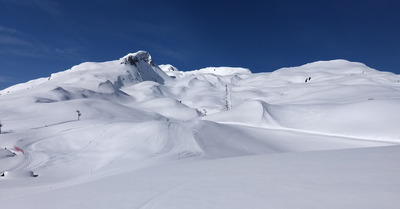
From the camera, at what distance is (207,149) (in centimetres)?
1520

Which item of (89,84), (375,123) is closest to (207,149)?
(375,123)

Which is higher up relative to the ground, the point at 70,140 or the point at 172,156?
the point at 70,140

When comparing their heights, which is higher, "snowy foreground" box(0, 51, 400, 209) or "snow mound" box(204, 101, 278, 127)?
"snow mound" box(204, 101, 278, 127)

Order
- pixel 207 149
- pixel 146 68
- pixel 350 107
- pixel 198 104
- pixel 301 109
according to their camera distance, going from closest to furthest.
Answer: pixel 207 149 < pixel 350 107 < pixel 301 109 < pixel 198 104 < pixel 146 68

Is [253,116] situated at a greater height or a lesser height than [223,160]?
greater

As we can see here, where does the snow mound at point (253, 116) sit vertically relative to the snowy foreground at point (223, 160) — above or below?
above

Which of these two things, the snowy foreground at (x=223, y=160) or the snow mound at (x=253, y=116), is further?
the snow mound at (x=253, y=116)

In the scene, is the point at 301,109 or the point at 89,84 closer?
the point at 301,109

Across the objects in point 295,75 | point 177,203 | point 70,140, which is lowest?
point 177,203

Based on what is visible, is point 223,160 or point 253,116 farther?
point 253,116

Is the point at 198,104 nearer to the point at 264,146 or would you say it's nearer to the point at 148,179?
the point at 264,146

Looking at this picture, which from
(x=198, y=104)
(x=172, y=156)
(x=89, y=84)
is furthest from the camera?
(x=89, y=84)

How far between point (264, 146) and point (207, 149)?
16.0 feet

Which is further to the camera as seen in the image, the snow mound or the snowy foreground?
the snow mound
